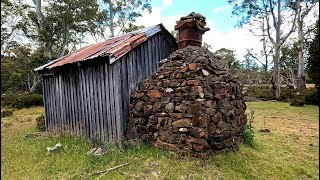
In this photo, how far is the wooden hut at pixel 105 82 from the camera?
723 centimetres

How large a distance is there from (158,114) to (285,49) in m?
34.2

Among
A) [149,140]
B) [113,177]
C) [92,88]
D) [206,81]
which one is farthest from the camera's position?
[92,88]

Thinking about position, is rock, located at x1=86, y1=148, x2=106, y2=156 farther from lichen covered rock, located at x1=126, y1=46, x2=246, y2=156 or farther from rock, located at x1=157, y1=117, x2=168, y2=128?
rock, located at x1=157, y1=117, x2=168, y2=128

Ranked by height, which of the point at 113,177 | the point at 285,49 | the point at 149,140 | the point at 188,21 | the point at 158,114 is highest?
the point at 285,49

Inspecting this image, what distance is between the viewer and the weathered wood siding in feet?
23.8

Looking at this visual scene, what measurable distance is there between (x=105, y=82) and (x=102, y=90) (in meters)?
0.30

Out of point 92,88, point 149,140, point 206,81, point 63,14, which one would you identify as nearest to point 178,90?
point 206,81

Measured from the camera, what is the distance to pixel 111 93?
726cm

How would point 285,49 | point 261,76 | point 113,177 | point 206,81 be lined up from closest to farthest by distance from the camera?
1. point 113,177
2. point 206,81
3. point 285,49
4. point 261,76

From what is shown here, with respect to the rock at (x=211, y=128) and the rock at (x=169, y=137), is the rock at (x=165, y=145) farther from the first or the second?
the rock at (x=211, y=128)

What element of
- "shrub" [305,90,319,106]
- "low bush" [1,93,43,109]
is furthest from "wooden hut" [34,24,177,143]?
"shrub" [305,90,319,106]

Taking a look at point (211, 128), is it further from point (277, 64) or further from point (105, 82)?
point (277, 64)

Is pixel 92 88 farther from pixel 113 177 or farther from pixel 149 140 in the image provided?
pixel 113 177

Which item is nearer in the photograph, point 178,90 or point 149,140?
point 178,90
